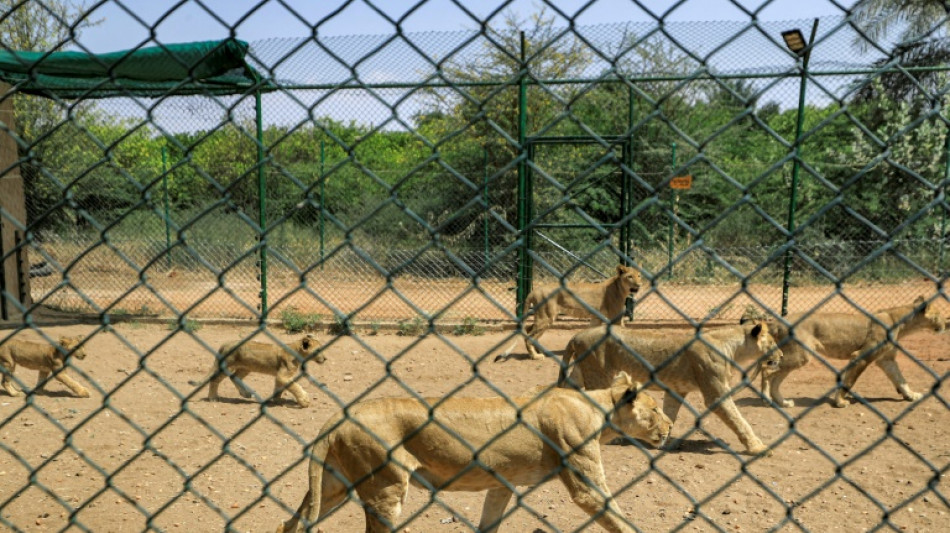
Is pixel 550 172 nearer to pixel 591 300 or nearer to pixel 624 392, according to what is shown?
pixel 591 300

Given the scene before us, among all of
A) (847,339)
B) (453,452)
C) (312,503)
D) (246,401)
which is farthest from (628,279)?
(312,503)

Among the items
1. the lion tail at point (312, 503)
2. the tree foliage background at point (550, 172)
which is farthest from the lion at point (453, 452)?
the tree foliage background at point (550, 172)

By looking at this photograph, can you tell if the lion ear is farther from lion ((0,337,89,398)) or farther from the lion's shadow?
lion ((0,337,89,398))

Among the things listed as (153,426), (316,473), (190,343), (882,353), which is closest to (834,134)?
(882,353)

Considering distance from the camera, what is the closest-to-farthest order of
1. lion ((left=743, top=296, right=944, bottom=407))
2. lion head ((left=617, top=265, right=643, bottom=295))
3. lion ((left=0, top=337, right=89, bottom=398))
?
lion ((left=0, top=337, right=89, bottom=398))
lion ((left=743, top=296, right=944, bottom=407))
lion head ((left=617, top=265, right=643, bottom=295))

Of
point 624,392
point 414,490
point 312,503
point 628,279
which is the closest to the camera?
point 312,503

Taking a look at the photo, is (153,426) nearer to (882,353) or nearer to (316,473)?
(316,473)

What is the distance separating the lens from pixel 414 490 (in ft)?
18.2

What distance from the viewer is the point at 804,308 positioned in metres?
11.5

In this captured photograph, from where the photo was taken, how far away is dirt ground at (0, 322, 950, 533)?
16.2ft

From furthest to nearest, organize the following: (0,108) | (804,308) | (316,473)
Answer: (804,308) < (0,108) < (316,473)

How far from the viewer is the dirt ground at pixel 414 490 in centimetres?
493

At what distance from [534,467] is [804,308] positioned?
8.38 m

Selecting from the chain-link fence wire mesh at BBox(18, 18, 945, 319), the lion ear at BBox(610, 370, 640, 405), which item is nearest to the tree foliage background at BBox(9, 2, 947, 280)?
the chain-link fence wire mesh at BBox(18, 18, 945, 319)
